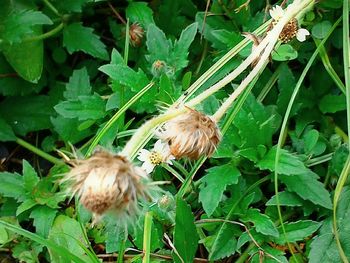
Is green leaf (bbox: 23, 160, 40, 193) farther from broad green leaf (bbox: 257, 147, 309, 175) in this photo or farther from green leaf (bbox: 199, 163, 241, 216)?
broad green leaf (bbox: 257, 147, 309, 175)

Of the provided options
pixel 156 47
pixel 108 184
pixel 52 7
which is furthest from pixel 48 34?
pixel 108 184

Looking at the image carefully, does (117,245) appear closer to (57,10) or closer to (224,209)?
(224,209)

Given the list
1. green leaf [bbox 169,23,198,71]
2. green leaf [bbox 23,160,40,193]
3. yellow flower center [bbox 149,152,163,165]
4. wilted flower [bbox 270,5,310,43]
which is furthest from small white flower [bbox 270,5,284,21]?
green leaf [bbox 23,160,40,193]

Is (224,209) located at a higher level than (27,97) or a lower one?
lower

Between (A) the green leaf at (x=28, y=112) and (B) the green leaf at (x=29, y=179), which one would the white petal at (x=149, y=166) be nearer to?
(B) the green leaf at (x=29, y=179)

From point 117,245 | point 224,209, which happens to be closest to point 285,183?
point 224,209

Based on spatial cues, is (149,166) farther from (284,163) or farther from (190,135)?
(190,135)
